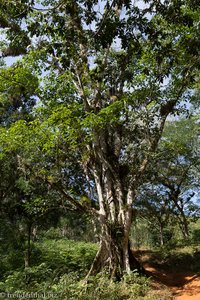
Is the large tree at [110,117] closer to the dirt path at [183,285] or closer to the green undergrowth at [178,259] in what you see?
the dirt path at [183,285]

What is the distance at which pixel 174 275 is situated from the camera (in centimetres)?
1193

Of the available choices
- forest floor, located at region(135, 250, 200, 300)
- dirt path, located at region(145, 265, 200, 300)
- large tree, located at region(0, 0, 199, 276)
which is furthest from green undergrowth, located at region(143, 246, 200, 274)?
large tree, located at region(0, 0, 199, 276)

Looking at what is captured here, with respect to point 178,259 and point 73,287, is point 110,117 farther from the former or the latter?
point 178,259

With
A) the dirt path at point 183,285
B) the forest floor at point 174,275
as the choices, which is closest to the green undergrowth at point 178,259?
the forest floor at point 174,275

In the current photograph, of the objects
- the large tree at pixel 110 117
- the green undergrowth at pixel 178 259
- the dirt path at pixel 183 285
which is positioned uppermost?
the large tree at pixel 110 117

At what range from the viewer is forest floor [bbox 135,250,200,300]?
28.0ft

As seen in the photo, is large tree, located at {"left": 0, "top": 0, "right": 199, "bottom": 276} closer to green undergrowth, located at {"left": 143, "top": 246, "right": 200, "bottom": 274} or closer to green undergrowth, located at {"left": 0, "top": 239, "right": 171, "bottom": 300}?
green undergrowth, located at {"left": 0, "top": 239, "right": 171, "bottom": 300}

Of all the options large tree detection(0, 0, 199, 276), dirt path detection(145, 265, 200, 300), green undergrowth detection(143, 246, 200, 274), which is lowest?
dirt path detection(145, 265, 200, 300)

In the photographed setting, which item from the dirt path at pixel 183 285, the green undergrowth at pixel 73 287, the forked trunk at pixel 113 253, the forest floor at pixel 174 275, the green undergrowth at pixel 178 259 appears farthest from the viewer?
the green undergrowth at pixel 178 259

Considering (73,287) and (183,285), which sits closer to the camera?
(73,287)

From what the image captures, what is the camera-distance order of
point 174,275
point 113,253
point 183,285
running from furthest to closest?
point 174,275
point 183,285
point 113,253

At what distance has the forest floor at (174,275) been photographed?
8.53 metres

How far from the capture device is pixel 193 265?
13.1 metres

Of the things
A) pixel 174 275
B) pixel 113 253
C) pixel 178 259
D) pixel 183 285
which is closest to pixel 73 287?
pixel 113 253
